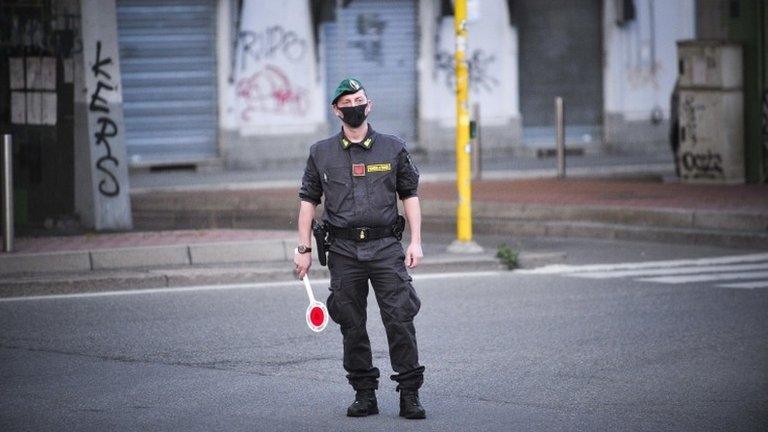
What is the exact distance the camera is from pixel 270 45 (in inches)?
1055

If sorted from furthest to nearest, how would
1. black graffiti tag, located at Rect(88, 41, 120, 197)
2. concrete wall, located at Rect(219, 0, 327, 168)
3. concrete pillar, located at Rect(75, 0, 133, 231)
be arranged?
concrete wall, located at Rect(219, 0, 327, 168) → black graffiti tag, located at Rect(88, 41, 120, 197) → concrete pillar, located at Rect(75, 0, 133, 231)

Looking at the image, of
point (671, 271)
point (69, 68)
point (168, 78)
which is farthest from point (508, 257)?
point (168, 78)

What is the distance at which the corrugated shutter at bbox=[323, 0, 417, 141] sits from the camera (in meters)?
27.8

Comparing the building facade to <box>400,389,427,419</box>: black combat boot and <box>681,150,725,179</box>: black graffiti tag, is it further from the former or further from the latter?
<box>400,389,427,419</box>: black combat boot

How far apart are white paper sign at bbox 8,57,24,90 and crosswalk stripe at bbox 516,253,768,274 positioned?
19.8 ft

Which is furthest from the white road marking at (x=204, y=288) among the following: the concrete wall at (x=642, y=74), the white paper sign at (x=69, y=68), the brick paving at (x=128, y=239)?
the concrete wall at (x=642, y=74)

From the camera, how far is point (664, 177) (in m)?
22.9

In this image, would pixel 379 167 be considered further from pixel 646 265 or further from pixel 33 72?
pixel 33 72

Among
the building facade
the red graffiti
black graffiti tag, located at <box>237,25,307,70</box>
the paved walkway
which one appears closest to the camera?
the paved walkway

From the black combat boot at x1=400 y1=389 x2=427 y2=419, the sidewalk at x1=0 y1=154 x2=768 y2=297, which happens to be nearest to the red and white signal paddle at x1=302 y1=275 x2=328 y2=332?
the black combat boot at x1=400 y1=389 x2=427 y2=419

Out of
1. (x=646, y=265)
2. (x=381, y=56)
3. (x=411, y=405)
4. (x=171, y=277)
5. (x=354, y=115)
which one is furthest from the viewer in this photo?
(x=381, y=56)

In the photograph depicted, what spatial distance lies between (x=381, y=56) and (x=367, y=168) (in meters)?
20.4

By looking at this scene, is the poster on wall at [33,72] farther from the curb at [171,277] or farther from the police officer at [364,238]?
the police officer at [364,238]

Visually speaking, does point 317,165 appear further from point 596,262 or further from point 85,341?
point 596,262
